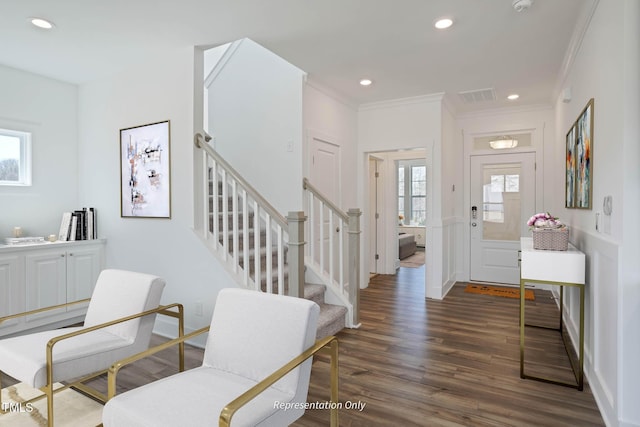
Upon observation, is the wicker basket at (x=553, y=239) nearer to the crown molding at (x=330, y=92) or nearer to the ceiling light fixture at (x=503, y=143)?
the crown molding at (x=330, y=92)

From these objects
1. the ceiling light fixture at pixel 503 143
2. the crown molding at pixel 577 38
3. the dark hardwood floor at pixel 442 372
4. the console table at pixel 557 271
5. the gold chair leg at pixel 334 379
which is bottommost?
the dark hardwood floor at pixel 442 372

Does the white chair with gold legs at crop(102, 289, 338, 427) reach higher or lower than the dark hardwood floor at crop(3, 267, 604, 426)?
higher

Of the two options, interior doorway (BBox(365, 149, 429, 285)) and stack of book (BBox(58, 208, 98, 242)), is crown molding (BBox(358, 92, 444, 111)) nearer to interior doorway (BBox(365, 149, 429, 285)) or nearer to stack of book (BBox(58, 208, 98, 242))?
interior doorway (BBox(365, 149, 429, 285))

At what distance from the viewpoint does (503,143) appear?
18.3ft

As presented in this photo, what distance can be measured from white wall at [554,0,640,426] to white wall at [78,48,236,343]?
2.60m

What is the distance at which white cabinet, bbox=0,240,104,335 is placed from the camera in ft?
10.9

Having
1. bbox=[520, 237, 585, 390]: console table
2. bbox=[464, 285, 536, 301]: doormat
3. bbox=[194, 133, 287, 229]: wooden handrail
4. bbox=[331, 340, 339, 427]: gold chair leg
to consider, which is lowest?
bbox=[464, 285, 536, 301]: doormat

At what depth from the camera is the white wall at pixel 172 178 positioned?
3312 millimetres

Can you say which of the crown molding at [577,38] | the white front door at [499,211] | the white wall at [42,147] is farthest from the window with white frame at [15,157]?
the white front door at [499,211]

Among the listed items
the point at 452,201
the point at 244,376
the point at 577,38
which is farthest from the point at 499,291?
the point at 244,376

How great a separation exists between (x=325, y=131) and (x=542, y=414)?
3.46 meters

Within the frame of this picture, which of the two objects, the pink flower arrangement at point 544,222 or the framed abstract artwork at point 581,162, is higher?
the framed abstract artwork at point 581,162

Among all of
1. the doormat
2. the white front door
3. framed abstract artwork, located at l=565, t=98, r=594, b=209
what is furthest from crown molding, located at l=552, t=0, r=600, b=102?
the doormat

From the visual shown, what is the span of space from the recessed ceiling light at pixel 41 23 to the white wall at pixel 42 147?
1.20m
